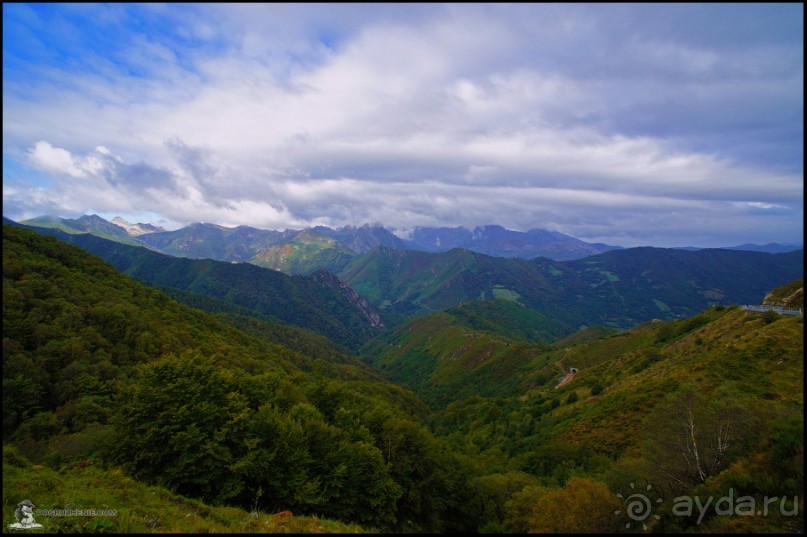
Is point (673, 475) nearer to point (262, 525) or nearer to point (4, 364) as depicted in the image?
point (262, 525)

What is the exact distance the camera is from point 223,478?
2467 cm

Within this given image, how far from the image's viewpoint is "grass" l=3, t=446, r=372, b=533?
1410cm

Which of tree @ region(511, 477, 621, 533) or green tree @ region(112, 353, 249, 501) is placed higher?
green tree @ region(112, 353, 249, 501)

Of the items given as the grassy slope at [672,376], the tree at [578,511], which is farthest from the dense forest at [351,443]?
the grassy slope at [672,376]

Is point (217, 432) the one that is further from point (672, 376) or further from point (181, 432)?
point (672, 376)

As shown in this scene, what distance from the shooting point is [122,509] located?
15594 millimetres

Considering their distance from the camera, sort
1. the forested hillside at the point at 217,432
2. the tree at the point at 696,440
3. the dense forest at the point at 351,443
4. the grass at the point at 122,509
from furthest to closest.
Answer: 1. the forested hillside at the point at 217,432
2. the tree at the point at 696,440
3. the dense forest at the point at 351,443
4. the grass at the point at 122,509

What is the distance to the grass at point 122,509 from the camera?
14102 millimetres

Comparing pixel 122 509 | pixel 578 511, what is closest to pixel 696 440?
pixel 578 511

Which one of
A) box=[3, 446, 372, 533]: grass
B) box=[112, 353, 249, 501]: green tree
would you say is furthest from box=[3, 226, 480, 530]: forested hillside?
box=[3, 446, 372, 533]: grass

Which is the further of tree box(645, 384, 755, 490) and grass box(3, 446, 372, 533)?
tree box(645, 384, 755, 490)

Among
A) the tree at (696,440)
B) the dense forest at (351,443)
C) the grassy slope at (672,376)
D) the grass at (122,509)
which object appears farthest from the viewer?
the grassy slope at (672,376)

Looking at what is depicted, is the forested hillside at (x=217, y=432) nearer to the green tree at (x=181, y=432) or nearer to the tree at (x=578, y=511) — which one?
the green tree at (x=181, y=432)

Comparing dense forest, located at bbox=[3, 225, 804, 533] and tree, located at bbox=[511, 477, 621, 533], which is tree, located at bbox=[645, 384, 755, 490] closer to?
dense forest, located at bbox=[3, 225, 804, 533]
